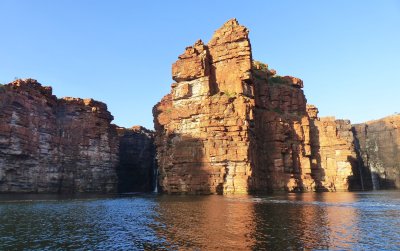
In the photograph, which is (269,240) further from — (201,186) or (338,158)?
(338,158)

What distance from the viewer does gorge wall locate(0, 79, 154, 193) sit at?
87.7m

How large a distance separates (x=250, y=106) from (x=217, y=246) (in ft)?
208

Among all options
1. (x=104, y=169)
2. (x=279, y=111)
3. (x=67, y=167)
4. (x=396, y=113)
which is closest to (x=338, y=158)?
(x=279, y=111)

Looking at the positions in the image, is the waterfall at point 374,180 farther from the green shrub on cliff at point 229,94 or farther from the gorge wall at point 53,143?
the gorge wall at point 53,143

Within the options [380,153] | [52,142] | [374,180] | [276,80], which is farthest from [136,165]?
[380,153]

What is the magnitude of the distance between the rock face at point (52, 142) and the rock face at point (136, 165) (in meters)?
16.3

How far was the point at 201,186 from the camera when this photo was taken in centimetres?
7750

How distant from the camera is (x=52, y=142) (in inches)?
3971

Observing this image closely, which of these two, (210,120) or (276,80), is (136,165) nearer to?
(210,120)

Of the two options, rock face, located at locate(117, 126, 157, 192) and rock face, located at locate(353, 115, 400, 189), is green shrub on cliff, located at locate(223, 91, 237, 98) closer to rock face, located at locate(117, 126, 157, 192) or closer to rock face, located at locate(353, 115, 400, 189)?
rock face, located at locate(117, 126, 157, 192)

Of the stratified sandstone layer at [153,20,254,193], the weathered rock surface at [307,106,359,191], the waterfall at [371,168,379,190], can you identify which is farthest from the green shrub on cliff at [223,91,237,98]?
the waterfall at [371,168,379,190]

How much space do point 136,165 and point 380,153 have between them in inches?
3671

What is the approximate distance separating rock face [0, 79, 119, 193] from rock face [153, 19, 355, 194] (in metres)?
26.0

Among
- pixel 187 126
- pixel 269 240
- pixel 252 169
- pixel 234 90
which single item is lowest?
pixel 269 240
